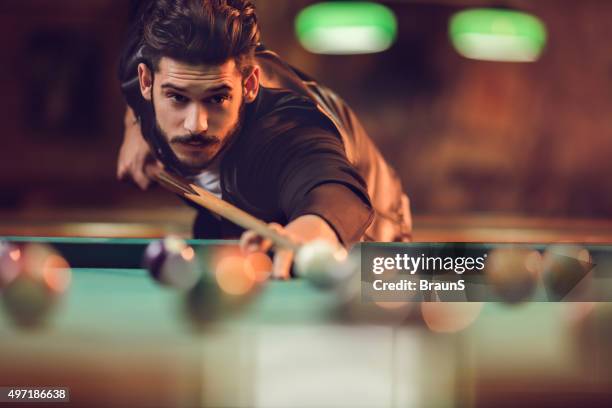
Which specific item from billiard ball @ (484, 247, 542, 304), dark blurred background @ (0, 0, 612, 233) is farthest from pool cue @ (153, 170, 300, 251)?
billiard ball @ (484, 247, 542, 304)

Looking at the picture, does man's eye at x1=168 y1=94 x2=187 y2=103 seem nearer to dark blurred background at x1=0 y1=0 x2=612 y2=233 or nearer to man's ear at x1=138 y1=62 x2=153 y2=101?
man's ear at x1=138 y1=62 x2=153 y2=101

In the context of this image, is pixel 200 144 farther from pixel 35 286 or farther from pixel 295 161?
pixel 35 286

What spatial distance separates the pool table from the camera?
1606 mm

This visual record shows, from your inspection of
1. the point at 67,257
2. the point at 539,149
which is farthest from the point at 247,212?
Result: the point at 539,149

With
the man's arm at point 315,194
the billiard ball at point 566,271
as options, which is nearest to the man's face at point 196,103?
the man's arm at point 315,194

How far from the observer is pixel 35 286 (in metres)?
2.14

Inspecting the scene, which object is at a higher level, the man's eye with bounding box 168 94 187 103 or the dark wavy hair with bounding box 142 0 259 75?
the dark wavy hair with bounding box 142 0 259 75

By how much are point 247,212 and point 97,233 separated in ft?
3.48

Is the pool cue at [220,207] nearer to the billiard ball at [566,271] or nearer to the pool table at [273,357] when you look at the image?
the pool table at [273,357]

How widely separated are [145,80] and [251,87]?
1.41ft

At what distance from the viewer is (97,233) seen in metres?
3.00

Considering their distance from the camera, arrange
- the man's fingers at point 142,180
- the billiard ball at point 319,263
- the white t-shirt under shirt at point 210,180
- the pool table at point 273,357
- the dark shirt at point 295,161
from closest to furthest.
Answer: the pool table at point 273,357 → the billiard ball at point 319,263 → the dark shirt at point 295,161 → the white t-shirt under shirt at point 210,180 → the man's fingers at point 142,180

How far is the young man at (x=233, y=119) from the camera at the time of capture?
227 cm

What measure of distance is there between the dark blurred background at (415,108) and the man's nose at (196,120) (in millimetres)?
506
